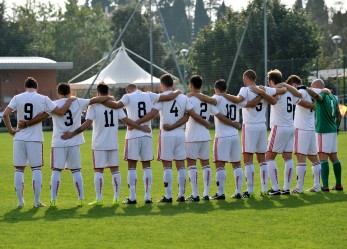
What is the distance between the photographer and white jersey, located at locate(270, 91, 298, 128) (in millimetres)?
17484

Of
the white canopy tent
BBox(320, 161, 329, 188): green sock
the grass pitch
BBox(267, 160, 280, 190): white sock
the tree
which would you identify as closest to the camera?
the grass pitch

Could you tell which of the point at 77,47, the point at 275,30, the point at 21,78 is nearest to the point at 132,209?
the point at 275,30

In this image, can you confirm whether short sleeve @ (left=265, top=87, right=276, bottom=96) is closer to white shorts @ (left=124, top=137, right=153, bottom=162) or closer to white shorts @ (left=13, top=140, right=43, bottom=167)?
white shorts @ (left=124, top=137, right=153, bottom=162)

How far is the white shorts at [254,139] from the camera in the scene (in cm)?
1717

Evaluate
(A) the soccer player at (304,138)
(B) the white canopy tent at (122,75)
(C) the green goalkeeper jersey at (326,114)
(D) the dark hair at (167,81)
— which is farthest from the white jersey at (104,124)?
(B) the white canopy tent at (122,75)

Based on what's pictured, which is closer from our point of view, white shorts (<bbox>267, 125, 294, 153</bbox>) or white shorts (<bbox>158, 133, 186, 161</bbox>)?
white shorts (<bbox>158, 133, 186, 161</bbox>)

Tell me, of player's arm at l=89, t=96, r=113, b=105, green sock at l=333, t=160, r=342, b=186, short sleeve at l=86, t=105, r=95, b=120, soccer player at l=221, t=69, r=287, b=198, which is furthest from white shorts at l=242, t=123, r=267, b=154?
short sleeve at l=86, t=105, r=95, b=120

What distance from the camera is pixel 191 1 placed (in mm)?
134750

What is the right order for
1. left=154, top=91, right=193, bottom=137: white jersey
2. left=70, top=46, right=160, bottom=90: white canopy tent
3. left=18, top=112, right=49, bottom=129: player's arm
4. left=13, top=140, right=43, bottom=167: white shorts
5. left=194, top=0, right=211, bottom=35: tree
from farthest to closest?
left=194, top=0, right=211, bottom=35: tree, left=70, top=46, right=160, bottom=90: white canopy tent, left=154, top=91, right=193, bottom=137: white jersey, left=13, top=140, right=43, bottom=167: white shorts, left=18, top=112, right=49, bottom=129: player's arm

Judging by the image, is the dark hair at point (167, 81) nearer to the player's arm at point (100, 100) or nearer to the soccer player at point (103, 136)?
the soccer player at point (103, 136)

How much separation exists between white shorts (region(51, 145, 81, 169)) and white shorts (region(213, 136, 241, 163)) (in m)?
2.41

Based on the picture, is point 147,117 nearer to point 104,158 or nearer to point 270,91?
point 104,158

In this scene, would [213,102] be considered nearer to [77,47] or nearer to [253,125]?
[253,125]

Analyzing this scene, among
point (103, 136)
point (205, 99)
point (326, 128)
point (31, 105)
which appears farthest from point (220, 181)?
point (31, 105)
